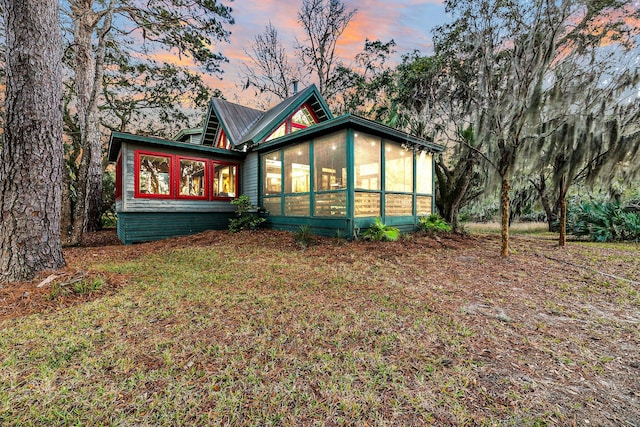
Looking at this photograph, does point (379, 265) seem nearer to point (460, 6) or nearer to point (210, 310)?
point (210, 310)

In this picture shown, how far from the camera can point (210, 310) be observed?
2.95m

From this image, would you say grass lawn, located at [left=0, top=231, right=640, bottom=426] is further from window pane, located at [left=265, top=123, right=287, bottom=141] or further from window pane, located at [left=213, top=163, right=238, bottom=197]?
window pane, located at [left=265, top=123, right=287, bottom=141]

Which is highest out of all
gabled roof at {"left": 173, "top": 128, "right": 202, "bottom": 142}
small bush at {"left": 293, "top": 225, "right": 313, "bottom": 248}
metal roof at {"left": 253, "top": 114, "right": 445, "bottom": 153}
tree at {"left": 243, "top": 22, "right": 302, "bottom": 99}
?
tree at {"left": 243, "top": 22, "right": 302, "bottom": 99}

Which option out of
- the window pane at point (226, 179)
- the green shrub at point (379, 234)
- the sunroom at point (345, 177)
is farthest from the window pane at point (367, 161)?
the window pane at point (226, 179)

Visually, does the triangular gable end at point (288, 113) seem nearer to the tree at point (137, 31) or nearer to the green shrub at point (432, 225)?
the tree at point (137, 31)

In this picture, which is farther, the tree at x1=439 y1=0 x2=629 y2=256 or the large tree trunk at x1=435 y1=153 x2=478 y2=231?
the large tree trunk at x1=435 y1=153 x2=478 y2=231

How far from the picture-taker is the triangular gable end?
10023mm

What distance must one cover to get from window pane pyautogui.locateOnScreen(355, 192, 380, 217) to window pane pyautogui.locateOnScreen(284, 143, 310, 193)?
1839 mm

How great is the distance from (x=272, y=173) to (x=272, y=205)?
3.81ft

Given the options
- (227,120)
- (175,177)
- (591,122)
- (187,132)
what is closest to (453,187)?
(591,122)

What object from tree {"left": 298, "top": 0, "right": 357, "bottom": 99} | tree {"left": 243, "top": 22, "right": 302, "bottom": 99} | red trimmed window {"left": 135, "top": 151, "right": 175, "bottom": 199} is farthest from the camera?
tree {"left": 243, "top": 22, "right": 302, "bottom": 99}

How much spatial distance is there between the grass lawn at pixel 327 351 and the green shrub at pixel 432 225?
407 centimetres

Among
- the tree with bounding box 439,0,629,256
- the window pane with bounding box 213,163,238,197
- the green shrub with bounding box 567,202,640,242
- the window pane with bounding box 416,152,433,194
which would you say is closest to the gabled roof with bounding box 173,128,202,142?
the window pane with bounding box 213,163,238,197

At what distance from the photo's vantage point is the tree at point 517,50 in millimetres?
5023
